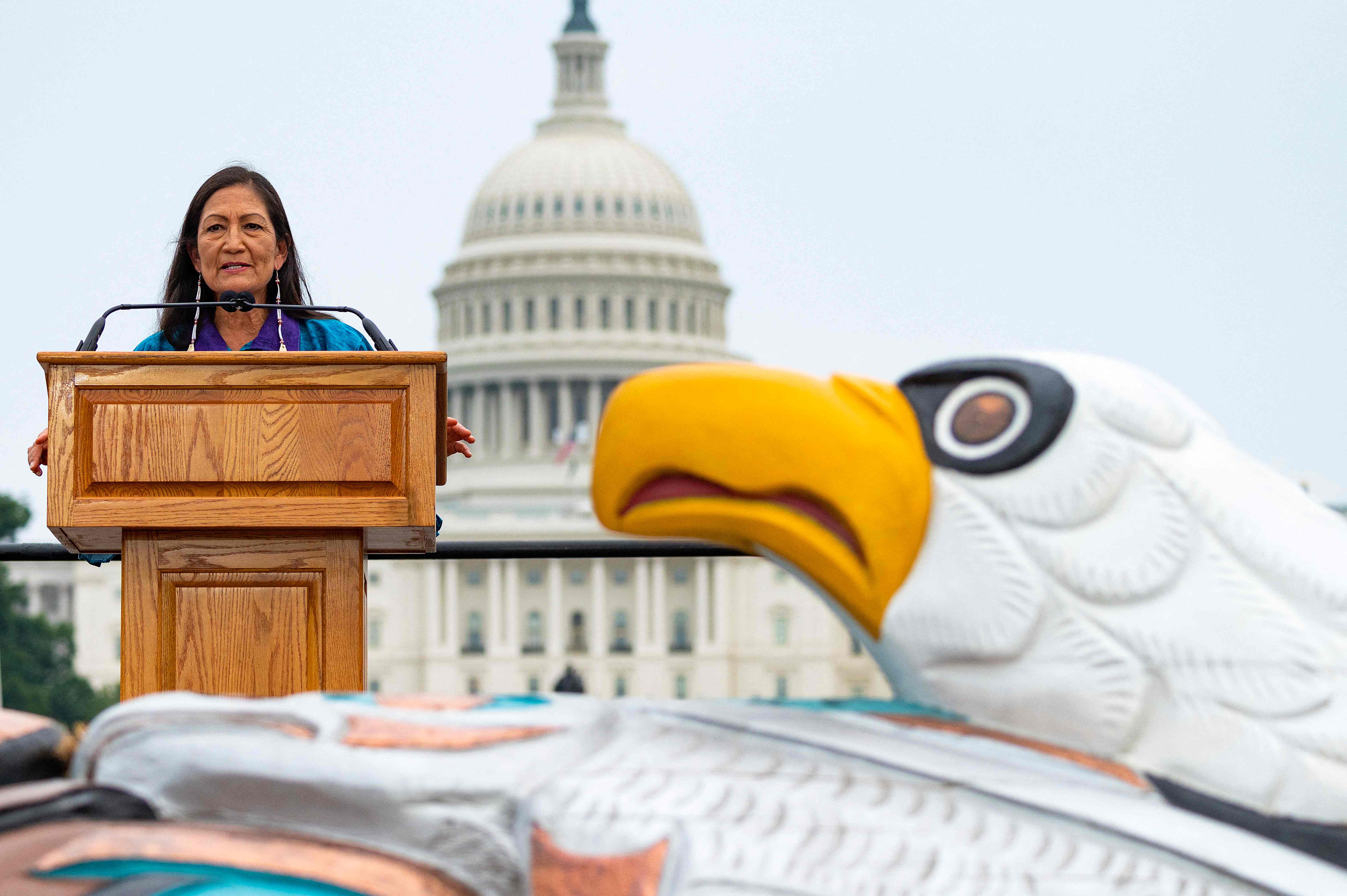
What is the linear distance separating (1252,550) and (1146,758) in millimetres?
177

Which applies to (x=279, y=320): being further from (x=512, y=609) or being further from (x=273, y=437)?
(x=512, y=609)

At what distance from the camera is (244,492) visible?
217 cm

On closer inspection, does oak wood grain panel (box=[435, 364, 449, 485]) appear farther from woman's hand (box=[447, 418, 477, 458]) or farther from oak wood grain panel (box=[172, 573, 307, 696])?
oak wood grain panel (box=[172, 573, 307, 696])

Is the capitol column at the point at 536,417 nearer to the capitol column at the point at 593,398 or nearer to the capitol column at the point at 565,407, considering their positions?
the capitol column at the point at 565,407

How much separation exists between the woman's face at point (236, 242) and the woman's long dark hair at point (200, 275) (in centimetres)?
2

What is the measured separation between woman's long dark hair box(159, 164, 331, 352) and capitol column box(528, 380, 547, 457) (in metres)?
60.5

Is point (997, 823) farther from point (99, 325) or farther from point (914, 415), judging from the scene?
point (99, 325)

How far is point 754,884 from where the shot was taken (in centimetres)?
146

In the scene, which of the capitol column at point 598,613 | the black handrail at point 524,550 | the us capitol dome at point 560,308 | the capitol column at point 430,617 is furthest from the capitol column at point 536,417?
the black handrail at point 524,550

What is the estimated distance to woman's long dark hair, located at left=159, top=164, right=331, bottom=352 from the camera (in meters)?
2.65

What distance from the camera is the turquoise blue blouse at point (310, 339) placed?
2.59 metres

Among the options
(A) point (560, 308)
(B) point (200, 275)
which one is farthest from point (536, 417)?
(B) point (200, 275)

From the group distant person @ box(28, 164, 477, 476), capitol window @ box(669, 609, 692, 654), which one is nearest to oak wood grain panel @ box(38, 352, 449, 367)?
distant person @ box(28, 164, 477, 476)

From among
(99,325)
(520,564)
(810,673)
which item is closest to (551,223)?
(520,564)
